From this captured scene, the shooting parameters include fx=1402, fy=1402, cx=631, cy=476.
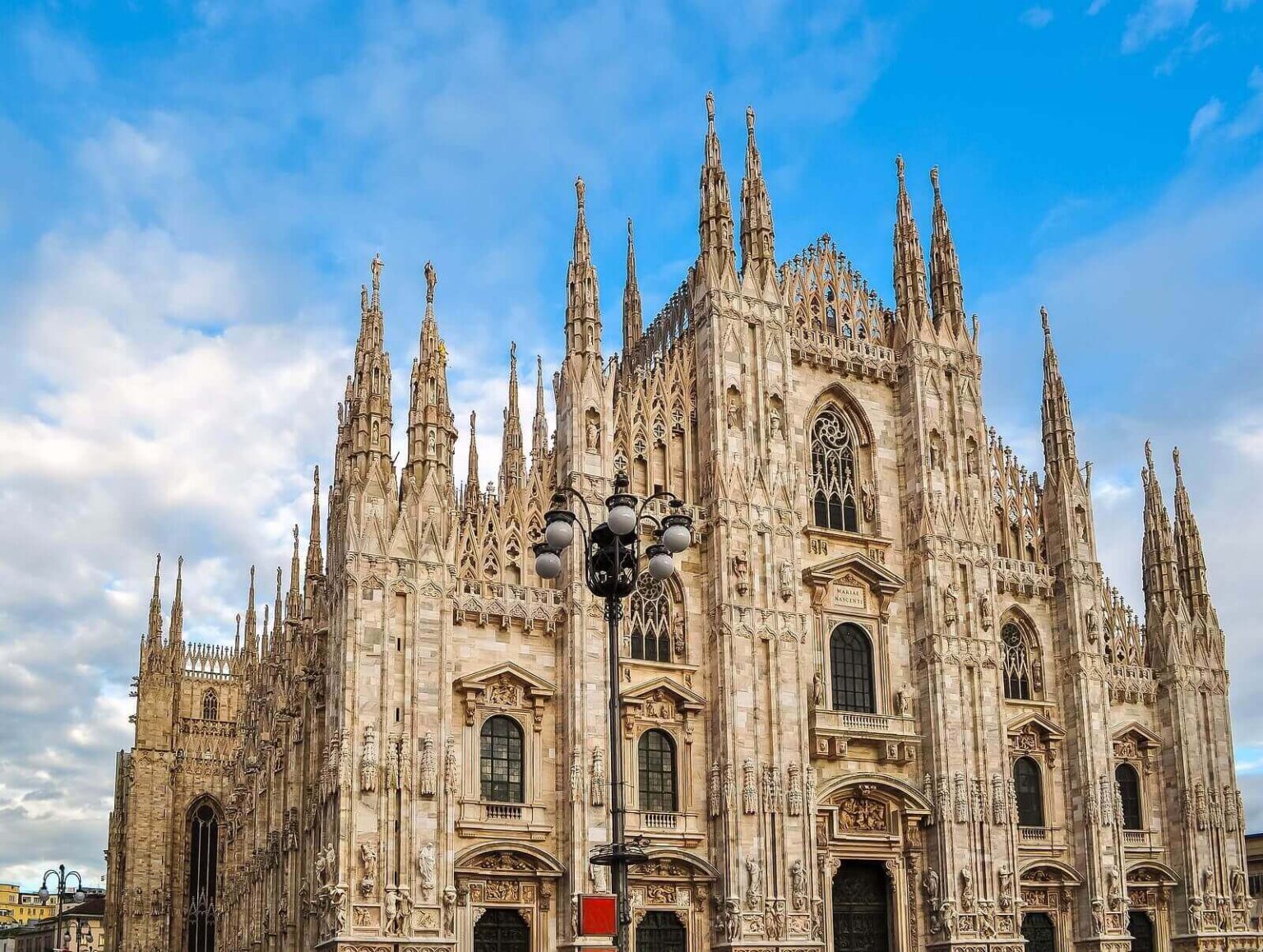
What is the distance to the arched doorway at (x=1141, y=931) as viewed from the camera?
4409cm

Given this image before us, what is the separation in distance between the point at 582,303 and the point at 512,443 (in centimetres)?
487

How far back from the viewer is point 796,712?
38594 mm

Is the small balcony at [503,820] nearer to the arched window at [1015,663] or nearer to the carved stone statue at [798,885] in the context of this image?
the carved stone statue at [798,885]

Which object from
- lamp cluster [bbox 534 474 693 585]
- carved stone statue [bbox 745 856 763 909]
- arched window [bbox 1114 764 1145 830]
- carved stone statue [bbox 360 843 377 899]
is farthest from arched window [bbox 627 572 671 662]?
lamp cluster [bbox 534 474 693 585]

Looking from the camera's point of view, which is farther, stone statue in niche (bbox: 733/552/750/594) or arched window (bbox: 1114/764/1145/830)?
arched window (bbox: 1114/764/1145/830)

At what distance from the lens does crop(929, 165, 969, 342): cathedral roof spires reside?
151 ft

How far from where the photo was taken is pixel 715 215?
4262 centimetres

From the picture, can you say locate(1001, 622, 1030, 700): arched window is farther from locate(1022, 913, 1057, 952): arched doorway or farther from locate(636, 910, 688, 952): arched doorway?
locate(636, 910, 688, 952): arched doorway

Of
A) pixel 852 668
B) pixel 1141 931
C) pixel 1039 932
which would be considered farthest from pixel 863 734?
pixel 1141 931

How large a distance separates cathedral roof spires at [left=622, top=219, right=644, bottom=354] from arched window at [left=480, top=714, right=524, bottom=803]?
733 inches

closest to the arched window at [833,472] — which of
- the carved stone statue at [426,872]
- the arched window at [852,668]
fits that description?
the arched window at [852,668]

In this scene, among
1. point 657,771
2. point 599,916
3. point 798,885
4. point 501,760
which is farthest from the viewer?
point 657,771

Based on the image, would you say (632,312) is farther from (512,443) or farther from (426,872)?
(426,872)

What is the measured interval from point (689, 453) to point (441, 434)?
25.8ft
